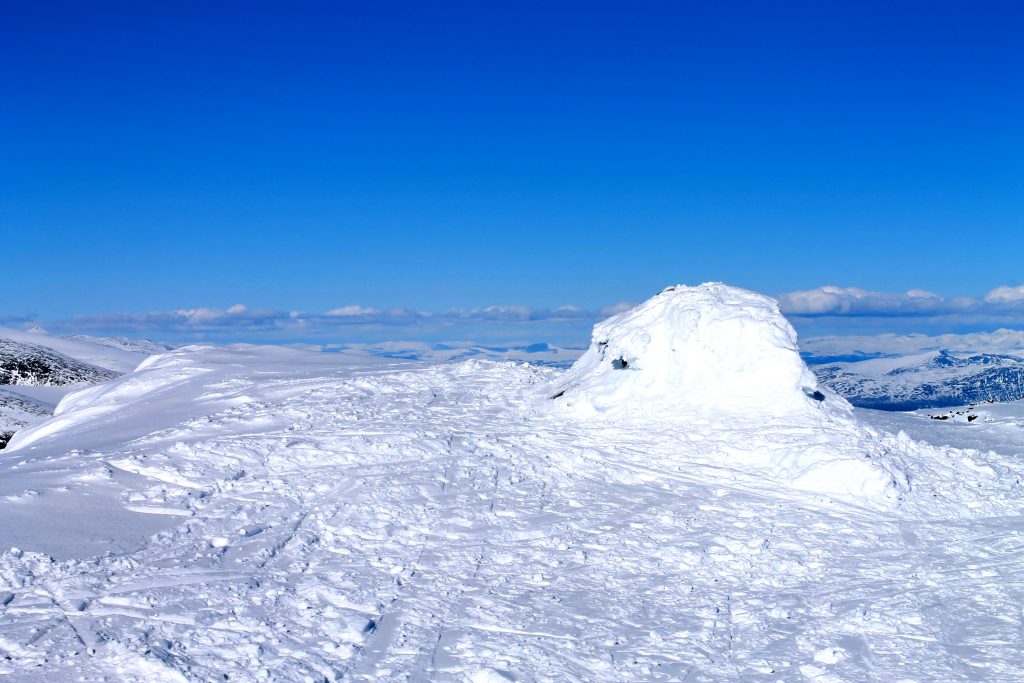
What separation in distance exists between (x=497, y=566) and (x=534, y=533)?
4.71ft

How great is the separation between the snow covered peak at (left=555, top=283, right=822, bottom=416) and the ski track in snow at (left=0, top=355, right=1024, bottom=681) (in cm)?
161

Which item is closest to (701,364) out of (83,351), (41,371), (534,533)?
(534,533)

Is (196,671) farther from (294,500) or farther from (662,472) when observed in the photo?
(662,472)

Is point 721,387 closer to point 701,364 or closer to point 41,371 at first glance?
point 701,364

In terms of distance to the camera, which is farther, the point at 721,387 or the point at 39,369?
the point at 39,369

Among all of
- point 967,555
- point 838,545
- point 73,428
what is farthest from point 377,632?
point 73,428

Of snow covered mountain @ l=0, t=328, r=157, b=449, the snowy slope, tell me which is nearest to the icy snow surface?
snow covered mountain @ l=0, t=328, r=157, b=449

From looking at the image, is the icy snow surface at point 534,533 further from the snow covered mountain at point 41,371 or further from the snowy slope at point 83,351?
the snowy slope at point 83,351

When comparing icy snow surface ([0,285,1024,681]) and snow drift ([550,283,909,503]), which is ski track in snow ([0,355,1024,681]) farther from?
snow drift ([550,283,909,503])

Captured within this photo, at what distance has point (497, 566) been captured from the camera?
36.0 ft

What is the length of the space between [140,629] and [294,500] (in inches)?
188

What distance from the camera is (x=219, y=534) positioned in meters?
11.4

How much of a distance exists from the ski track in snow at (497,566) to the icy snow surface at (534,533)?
0.05 metres

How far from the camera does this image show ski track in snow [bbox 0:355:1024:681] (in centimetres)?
830
